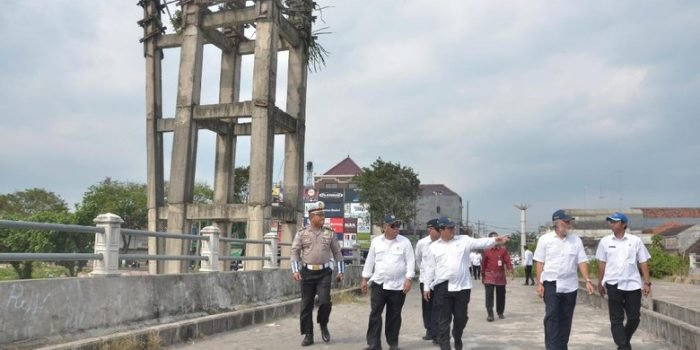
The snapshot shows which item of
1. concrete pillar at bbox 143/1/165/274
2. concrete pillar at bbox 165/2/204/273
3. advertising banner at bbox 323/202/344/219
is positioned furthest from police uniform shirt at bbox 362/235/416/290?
advertising banner at bbox 323/202/344/219

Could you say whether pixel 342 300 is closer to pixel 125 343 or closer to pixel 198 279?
pixel 198 279

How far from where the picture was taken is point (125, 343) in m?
7.11

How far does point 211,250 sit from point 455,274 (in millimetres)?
5316

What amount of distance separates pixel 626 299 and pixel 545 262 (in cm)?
135

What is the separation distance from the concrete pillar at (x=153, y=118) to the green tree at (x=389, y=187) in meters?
27.7

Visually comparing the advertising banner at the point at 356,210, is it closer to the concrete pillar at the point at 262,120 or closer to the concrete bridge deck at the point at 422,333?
the concrete pillar at the point at 262,120

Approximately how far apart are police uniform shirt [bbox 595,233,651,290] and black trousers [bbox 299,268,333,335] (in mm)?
3489

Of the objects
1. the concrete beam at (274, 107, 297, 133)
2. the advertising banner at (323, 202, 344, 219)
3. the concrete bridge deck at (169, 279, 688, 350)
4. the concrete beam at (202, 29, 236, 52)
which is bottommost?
the concrete bridge deck at (169, 279, 688, 350)

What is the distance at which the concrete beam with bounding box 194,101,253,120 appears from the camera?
1927 cm

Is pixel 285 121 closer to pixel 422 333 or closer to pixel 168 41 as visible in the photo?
pixel 168 41

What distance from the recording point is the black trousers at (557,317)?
6.79m

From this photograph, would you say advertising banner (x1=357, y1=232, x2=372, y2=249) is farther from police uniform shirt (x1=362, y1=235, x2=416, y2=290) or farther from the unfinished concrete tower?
police uniform shirt (x1=362, y1=235, x2=416, y2=290)

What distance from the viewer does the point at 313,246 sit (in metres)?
8.38

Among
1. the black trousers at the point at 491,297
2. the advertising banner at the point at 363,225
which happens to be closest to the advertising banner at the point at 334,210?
the advertising banner at the point at 363,225
